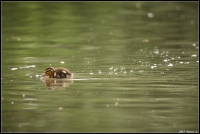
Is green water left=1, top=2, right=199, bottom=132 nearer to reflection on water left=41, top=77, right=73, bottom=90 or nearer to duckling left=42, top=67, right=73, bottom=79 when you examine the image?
reflection on water left=41, top=77, right=73, bottom=90

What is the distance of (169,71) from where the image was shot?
1200 cm

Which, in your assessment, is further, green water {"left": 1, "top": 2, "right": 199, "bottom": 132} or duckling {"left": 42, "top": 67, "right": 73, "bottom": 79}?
duckling {"left": 42, "top": 67, "right": 73, "bottom": 79}

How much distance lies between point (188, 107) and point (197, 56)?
4.31 metres

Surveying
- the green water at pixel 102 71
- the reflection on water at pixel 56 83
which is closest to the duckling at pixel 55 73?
the reflection on water at pixel 56 83

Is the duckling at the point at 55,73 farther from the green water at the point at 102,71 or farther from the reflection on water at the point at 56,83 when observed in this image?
the green water at the point at 102,71

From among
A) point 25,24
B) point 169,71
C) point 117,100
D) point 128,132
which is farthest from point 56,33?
point 128,132

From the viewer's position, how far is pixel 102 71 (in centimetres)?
1212

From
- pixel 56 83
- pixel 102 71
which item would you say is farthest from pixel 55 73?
pixel 102 71

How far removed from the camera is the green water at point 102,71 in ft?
29.3

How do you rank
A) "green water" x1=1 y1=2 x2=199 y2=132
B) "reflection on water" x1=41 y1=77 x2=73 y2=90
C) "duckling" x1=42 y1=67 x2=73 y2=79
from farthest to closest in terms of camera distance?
"duckling" x1=42 y1=67 x2=73 y2=79 → "reflection on water" x1=41 y1=77 x2=73 y2=90 → "green water" x1=1 y1=2 x2=199 y2=132

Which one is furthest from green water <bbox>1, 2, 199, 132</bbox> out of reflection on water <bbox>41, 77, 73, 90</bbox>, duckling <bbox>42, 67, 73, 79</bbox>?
duckling <bbox>42, 67, 73, 79</bbox>

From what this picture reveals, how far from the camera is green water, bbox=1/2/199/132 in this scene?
29.3 ft

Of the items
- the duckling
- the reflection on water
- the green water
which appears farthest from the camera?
the duckling

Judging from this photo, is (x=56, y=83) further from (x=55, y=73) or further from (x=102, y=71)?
(x=102, y=71)
